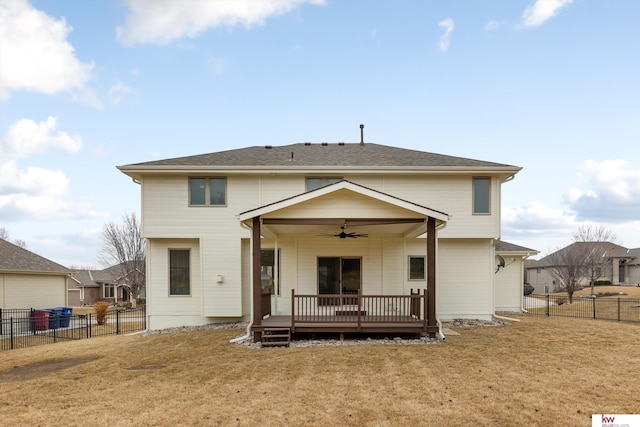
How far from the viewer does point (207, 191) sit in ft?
47.7

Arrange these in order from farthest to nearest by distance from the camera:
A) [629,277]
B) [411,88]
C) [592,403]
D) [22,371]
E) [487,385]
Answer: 1. [629,277]
2. [411,88]
3. [22,371]
4. [487,385]
5. [592,403]

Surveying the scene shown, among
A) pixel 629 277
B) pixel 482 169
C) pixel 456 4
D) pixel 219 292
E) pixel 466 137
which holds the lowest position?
pixel 629 277

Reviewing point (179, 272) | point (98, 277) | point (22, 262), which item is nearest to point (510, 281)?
point (179, 272)

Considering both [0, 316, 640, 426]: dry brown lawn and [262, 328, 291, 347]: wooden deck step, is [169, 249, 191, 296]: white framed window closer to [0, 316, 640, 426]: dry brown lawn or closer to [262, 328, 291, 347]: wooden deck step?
[0, 316, 640, 426]: dry brown lawn

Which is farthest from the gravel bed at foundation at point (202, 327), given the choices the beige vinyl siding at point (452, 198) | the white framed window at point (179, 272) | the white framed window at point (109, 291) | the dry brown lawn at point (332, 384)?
the white framed window at point (109, 291)

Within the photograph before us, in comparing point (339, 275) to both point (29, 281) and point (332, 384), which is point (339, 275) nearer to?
point (332, 384)

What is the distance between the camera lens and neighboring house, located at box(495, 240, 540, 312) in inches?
750

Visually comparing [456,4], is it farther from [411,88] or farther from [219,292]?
[219,292]

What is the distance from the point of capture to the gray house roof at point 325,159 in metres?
14.4

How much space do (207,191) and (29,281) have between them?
1449 centimetres

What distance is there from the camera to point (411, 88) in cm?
1853

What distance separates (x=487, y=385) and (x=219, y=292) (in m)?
9.86

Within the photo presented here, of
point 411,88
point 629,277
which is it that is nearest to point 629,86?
point 411,88

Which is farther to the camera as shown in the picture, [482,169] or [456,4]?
[456,4]
